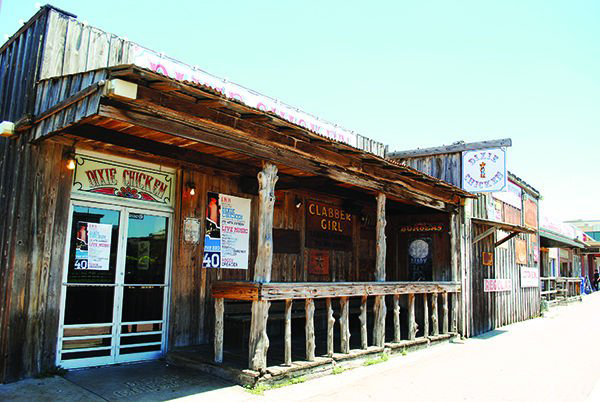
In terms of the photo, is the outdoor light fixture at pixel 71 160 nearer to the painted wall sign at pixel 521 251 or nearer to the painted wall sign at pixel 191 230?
the painted wall sign at pixel 191 230

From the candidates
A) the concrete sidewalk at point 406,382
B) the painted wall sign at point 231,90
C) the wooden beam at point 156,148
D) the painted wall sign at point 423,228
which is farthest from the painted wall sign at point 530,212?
the wooden beam at point 156,148

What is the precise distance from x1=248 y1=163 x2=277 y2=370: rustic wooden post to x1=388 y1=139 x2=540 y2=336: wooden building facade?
6405 millimetres

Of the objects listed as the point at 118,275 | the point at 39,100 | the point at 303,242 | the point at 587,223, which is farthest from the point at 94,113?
the point at 587,223

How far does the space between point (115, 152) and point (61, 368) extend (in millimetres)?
2937

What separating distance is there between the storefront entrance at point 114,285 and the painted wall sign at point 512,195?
34.4ft

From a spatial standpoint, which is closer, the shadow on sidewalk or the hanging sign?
the shadow on sidewalk

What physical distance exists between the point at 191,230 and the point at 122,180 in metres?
1.36

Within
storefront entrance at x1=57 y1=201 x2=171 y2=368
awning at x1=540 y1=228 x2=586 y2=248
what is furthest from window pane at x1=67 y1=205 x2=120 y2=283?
awning at x1=540 y1=228 x2=586 y2=248

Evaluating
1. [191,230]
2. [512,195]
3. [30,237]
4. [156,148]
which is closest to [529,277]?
[512,195]

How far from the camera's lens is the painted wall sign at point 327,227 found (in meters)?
10.2

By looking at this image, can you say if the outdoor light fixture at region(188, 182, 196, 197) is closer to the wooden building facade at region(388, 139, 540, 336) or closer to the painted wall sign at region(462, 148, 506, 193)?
the wooden building facade at region(388, 139, 540, 336)

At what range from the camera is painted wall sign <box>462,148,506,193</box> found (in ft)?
37.3

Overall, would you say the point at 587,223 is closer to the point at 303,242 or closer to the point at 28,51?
the point at 303,242

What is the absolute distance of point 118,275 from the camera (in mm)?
6867
